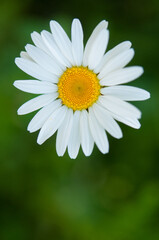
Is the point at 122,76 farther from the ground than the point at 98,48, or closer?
closer

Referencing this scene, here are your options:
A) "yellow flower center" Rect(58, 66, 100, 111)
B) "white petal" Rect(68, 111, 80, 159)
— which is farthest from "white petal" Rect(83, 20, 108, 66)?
"white petal" Rect(68, 111, 80, 159)

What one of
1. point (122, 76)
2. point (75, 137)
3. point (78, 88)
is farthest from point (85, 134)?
point (122, 76)

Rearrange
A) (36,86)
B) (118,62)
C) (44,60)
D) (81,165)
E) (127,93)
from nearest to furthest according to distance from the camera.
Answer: (118,62), (127,93), (44,60), (36,86), (81,165)

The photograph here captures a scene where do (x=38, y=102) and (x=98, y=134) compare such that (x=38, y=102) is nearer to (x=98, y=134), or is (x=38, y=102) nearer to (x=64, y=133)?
(x=64, y=133)

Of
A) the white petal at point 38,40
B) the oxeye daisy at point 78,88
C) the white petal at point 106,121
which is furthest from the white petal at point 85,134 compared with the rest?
the white petal at point 38,40

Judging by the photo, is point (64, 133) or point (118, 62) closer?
point (118, 62)

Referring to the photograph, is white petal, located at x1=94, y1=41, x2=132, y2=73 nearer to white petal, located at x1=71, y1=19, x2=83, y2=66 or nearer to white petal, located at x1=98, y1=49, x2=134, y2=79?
white petal, located at x1=98, y1=49, x2=134, y2=79

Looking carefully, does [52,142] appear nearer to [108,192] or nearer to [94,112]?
[108,192]
